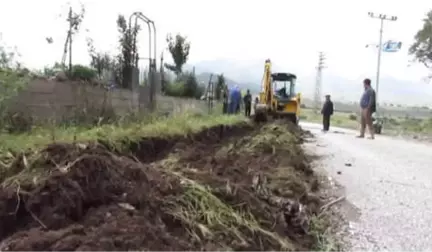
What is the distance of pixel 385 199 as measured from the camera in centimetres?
710

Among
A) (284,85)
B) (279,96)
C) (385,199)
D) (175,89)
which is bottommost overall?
(385,199)

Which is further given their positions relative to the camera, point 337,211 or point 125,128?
point 125,128

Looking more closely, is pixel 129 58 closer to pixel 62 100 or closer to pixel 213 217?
pixel 62 100

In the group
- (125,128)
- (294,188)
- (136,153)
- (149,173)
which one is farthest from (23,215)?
(125,128)

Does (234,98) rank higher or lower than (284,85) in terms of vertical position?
lower

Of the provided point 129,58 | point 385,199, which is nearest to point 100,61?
point 129,58

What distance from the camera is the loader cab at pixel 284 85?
25797 millimetres

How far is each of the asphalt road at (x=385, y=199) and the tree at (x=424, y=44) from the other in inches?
1453

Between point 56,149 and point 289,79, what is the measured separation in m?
21.8

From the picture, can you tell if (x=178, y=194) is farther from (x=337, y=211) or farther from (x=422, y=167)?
(x=422, y=167)

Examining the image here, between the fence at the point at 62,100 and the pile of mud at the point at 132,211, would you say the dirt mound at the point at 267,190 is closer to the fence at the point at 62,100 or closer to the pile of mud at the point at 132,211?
the pile of mud at the point at 132,211

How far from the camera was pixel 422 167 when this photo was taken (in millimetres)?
10617

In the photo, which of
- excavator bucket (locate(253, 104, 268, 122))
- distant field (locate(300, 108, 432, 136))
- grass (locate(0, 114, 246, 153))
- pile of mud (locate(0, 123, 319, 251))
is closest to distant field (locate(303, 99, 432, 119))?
distant field (locate(300, 108, 432, 136))

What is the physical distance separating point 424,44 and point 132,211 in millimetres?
47399
